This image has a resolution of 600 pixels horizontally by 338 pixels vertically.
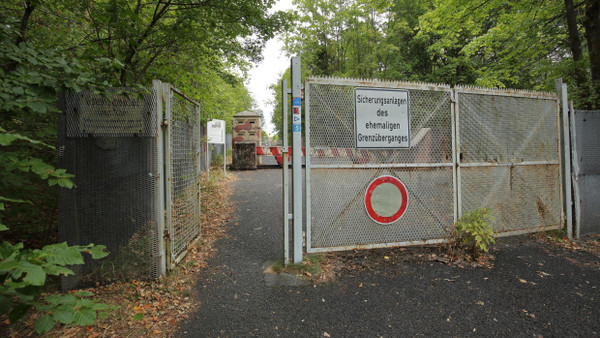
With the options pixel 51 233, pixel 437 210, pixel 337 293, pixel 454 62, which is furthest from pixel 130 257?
pixel 454 62

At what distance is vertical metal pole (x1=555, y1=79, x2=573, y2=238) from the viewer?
4.75 metres

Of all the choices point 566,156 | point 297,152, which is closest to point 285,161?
point 297,152

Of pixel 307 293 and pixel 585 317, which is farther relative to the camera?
pixel 307 293

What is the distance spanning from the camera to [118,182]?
10.7 feet

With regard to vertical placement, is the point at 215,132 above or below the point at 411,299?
above

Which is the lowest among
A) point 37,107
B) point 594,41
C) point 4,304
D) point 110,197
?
point 4,304

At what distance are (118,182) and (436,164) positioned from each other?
13.3 ft

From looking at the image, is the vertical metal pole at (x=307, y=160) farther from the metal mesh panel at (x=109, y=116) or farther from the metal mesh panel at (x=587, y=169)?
the metal mesh panel at (x=587, y=169)

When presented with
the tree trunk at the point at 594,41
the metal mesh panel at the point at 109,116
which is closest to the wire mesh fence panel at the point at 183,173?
the metal mesh panel at the point at 109,116

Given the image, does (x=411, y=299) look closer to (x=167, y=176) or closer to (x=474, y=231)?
(x=474, y=231)

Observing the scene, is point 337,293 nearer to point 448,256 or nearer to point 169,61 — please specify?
point 448,256

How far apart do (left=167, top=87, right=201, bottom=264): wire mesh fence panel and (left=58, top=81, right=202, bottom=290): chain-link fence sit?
0.20 meters

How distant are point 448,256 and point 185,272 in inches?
138

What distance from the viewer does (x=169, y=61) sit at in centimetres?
528
